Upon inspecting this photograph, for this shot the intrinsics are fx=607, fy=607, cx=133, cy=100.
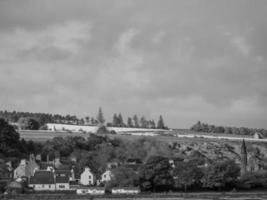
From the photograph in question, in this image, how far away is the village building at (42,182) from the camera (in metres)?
78.5

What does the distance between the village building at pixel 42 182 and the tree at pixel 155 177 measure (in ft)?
39.7

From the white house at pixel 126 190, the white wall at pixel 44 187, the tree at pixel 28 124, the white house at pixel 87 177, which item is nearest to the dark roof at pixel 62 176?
the white wall at pixel 44 187

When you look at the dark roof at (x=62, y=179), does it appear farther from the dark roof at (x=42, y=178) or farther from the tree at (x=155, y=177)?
the tree at (x=155, y=177)

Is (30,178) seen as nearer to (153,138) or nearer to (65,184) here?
(65,184)

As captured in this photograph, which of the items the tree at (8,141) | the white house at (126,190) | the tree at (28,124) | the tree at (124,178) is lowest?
the white house at (126,190)

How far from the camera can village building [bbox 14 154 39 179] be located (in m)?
86.6

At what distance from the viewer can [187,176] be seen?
255ft

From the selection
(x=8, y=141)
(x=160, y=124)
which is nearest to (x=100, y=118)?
(x=160, y=124)

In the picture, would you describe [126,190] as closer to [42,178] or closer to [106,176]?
[42,178]

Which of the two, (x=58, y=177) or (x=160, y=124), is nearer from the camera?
(x=58, y=177)

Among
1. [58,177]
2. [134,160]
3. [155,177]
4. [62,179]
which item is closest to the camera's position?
[155,177]

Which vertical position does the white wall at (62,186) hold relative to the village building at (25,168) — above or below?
below

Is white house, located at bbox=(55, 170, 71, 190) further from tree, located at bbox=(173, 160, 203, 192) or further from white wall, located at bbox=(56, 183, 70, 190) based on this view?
→ tree, located at bbox=(173, 160, 203, 192)

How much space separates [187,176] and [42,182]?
1886cm
